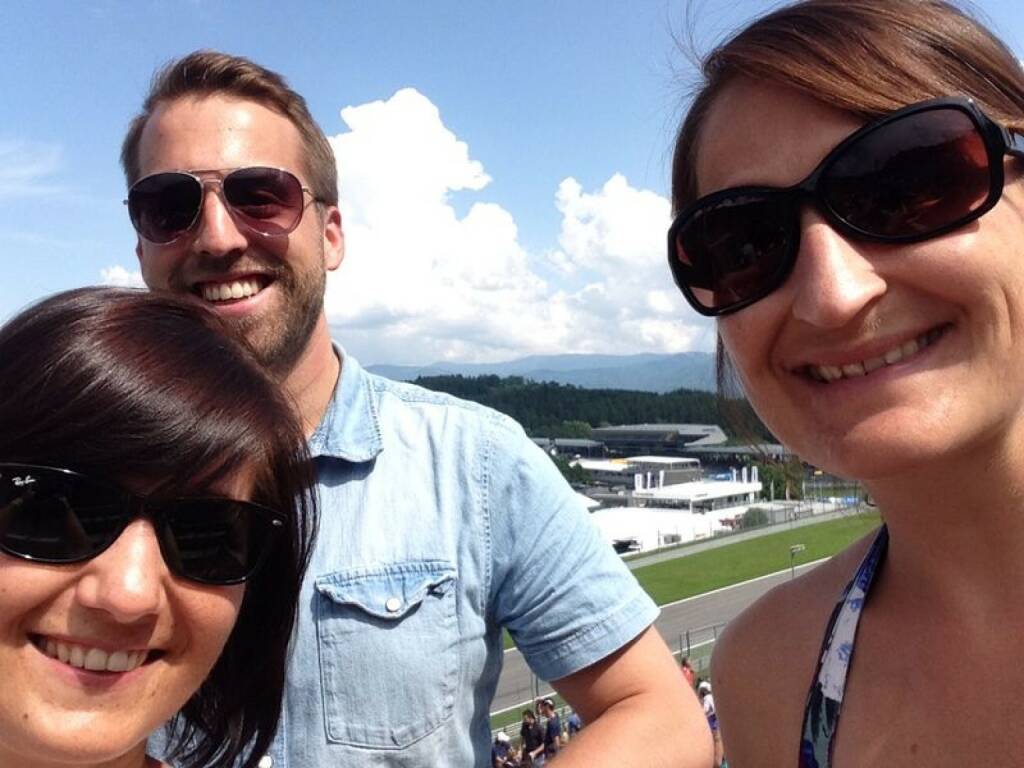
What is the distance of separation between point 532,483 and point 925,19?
1703mm

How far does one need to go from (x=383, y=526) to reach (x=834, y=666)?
1399mm

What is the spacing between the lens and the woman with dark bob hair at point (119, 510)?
1665 millimetres

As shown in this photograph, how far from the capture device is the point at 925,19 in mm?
1762

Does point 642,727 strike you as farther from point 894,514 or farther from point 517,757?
point 517,757

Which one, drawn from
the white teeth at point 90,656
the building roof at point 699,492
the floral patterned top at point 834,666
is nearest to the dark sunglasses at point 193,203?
the white teeth at point 90,656

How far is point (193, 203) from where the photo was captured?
291 cm

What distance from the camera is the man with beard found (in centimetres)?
250

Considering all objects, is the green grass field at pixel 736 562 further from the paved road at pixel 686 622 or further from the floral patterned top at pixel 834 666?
the floral patterned top at pixel 834 666

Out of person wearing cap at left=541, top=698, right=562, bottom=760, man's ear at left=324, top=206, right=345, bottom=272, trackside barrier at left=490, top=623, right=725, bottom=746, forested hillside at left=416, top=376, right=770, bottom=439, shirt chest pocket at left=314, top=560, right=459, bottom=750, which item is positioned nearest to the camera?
shirt chest pocket at left=314, top=560, right=459, bottom=750

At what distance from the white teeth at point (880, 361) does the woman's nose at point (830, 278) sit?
0.11 m

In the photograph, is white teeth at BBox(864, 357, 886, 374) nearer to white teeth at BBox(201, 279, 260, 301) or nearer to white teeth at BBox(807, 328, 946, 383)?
white teeth at BBox(807, 328, 946, 383)

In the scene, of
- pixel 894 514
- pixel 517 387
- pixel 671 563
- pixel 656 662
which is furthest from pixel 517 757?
pixel 517 387

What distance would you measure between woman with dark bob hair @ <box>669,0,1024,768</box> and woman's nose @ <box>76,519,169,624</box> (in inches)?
55.6

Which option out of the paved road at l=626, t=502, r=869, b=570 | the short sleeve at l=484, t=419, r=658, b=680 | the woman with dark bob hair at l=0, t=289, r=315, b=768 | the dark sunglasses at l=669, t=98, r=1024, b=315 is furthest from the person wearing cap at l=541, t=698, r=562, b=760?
the paved road at l=626, t=502, r=869, b=570
